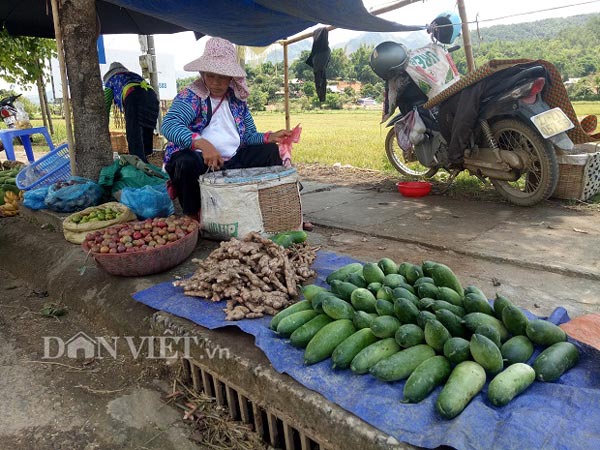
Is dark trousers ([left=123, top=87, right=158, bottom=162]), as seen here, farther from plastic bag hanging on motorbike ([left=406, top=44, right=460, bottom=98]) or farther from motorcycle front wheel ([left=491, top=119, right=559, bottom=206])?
motorcycle front wheel ([left=491, top=119, right=559, bottom=206])

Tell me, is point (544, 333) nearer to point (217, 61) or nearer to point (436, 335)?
point (436, 335)

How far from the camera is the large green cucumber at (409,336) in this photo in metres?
1.81

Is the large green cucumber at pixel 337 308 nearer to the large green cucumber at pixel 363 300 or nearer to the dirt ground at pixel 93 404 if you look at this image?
the large green cucumber at pixel 363 300

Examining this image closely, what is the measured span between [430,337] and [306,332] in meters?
0.53

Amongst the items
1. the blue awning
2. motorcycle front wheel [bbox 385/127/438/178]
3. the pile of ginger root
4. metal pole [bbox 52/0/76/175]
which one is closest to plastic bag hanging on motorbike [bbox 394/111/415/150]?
motorcycle front wheel [bbox 385/127/438/178]

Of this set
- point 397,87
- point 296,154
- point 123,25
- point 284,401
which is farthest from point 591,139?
point 123,25

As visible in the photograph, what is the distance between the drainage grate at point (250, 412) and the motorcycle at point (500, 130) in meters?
3.53

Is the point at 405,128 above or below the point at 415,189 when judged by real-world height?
above

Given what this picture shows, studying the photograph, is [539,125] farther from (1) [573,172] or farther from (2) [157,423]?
(2) [157,423]

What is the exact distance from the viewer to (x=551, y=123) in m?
4.18

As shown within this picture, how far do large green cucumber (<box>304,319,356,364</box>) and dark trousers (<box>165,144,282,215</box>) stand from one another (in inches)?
82.6

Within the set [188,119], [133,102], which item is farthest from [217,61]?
[133,102]

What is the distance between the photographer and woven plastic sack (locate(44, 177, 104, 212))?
432 cm

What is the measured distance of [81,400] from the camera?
7.77 feet
